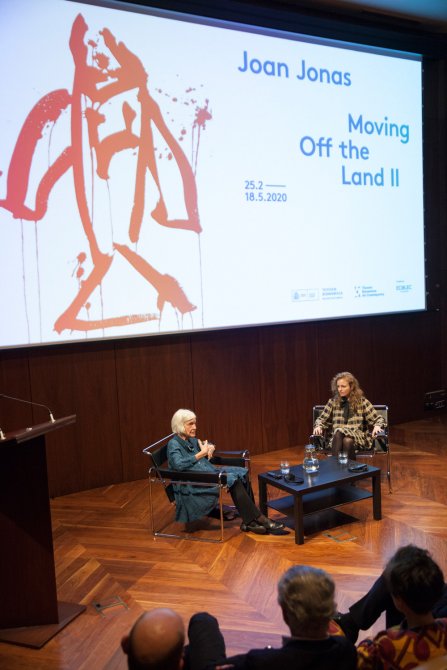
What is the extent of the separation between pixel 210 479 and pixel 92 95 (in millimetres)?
3334

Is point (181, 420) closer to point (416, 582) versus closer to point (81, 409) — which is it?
point (81, 409)

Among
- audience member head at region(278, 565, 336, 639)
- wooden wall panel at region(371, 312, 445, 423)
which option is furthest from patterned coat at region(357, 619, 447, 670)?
wooden wall panel at region(371, 312, 445, 423)

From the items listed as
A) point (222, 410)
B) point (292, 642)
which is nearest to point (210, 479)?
point (222, 410)

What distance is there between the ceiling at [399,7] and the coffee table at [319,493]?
4.74m

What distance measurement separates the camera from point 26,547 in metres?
3.26

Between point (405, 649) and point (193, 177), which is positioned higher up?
point (193, 177)

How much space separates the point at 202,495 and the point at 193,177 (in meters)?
2.93

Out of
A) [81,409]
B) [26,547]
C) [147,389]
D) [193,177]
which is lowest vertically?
[26,547]

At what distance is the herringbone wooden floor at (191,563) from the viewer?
3.27m

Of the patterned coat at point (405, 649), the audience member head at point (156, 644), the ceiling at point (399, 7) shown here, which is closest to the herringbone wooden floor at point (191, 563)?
the patterned coat at point (405, 649)

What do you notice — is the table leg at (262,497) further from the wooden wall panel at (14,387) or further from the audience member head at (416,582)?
the audience member head at (416,582)

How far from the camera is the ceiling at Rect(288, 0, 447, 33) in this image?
6707mm

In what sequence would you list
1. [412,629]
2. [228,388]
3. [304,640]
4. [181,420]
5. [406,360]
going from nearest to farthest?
[304,640], [412,629], [181,420], [228,388], [406,360]

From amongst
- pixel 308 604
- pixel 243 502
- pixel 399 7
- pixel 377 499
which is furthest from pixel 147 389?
pixel 399 7
